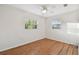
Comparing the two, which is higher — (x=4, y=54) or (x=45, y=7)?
(x=45, y=7)

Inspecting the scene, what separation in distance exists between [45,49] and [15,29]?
53 cm

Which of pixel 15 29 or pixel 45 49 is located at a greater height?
pixel 15 29

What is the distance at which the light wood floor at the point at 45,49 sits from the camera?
159 centimetres

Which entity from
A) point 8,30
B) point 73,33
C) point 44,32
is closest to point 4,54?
point 8,30

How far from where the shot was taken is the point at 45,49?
1642 mm

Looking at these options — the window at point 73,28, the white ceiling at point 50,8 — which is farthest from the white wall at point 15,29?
the window at point 73,28

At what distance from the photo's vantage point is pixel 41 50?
163 centimetres

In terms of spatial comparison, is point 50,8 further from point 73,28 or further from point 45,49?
point 45,49

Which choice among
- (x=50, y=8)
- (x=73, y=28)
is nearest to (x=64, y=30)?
(x=73, y=28)

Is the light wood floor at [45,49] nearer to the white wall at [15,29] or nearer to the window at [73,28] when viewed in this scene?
the white wall at [15,29]

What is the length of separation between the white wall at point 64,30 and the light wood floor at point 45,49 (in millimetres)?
73

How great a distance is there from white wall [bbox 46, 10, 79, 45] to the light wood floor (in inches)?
2.9
